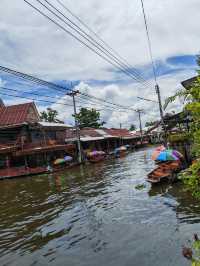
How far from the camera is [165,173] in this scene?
67.4 feet

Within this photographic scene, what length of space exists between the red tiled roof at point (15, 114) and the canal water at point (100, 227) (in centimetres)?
1939

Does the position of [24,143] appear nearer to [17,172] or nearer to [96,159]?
[17,172]

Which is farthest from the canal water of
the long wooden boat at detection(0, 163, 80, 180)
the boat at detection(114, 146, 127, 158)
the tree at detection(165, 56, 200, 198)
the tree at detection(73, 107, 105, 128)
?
the tree at detection(73, 107, 105, 128)

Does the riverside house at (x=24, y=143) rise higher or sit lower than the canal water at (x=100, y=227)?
higher

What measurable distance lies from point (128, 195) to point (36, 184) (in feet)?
39.2

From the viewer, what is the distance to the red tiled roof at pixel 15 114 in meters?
39.5

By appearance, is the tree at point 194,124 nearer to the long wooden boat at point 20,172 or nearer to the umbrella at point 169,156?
the umbrella at point 169,156

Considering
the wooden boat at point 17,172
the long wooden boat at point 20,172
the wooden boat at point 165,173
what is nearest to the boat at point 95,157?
the long wooden boat at point 20,172

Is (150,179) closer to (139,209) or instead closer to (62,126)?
(139,209)

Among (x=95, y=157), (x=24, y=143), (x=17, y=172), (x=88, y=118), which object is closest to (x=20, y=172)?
(x=17, y=172)

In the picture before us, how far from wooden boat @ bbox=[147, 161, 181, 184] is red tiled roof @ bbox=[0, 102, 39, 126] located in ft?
75.2

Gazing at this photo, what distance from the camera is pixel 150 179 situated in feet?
66.0

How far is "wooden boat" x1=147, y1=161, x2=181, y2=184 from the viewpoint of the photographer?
19742mm

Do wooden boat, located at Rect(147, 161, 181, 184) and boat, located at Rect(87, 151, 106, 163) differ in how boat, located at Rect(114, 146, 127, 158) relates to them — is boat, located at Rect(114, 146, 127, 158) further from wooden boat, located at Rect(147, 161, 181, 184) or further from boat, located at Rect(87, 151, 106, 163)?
wooden boat, located at Rect(147, 161, 181, 184)
